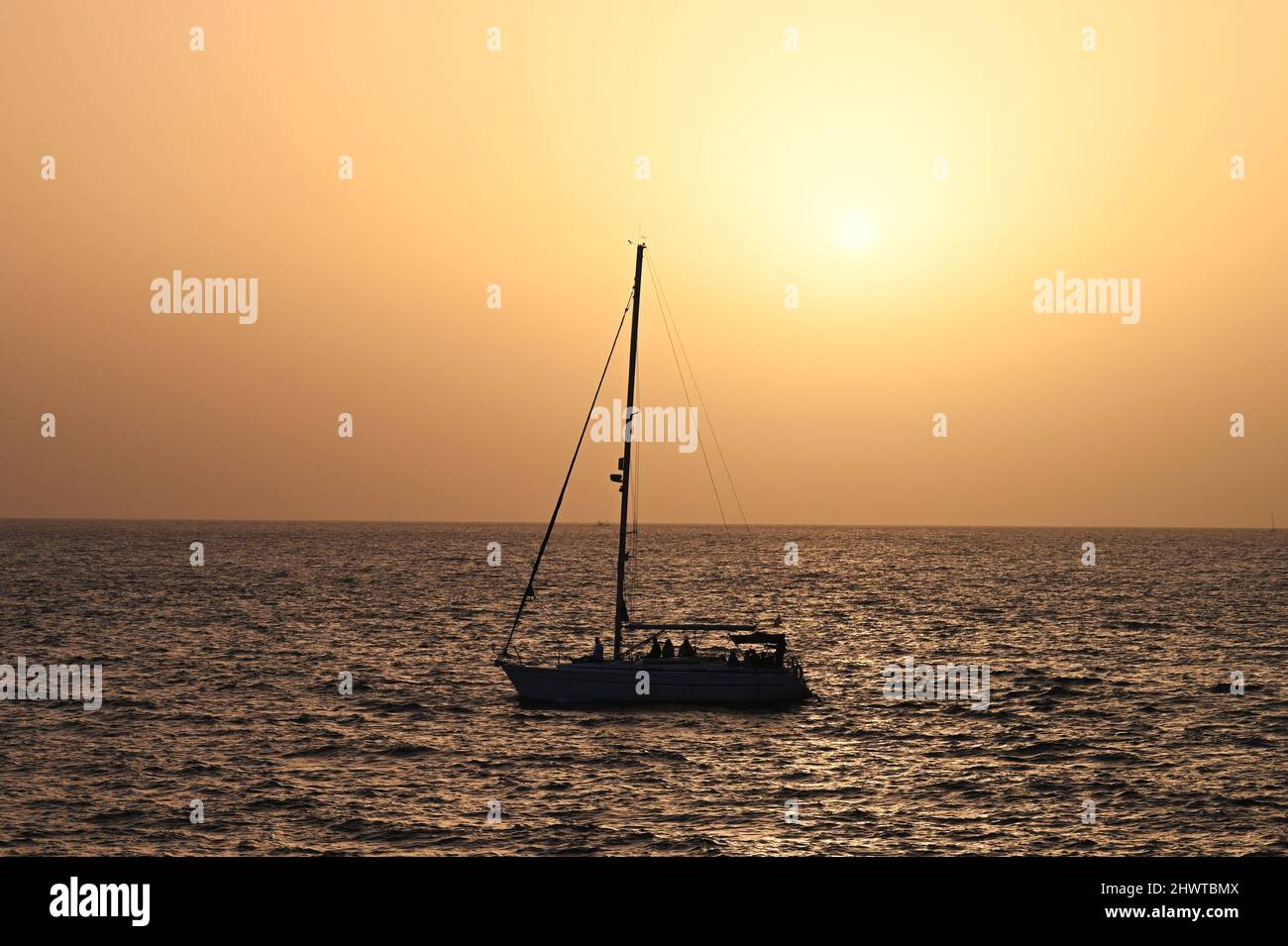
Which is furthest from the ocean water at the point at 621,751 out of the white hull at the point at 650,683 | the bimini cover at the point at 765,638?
the bimini cover at the point at 765,638

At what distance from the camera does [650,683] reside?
52.3 metres

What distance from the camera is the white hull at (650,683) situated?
52.0 metres

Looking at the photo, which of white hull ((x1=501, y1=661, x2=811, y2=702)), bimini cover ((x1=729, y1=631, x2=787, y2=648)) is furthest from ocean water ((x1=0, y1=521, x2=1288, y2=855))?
bimini cover ((x1=729, y1=631, x2=787, y2=648))

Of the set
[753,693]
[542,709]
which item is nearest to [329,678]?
[542,709]

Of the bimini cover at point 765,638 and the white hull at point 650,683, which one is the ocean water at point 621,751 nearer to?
the white hull at point 650,683

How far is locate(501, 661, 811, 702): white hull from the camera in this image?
171 feet

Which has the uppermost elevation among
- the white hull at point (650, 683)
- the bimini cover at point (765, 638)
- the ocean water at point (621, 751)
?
the bimini cover at point (765, 638)

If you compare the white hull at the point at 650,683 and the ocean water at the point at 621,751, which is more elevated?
the white hull at the point at 650,683

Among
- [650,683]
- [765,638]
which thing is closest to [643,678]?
[650,683]

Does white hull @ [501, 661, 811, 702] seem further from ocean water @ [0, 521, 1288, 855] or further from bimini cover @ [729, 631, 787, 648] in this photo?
bimini cover @ [729, 631, 787, 648]

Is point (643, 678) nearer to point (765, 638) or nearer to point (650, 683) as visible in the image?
point (650, 683)

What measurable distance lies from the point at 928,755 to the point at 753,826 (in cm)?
1307
